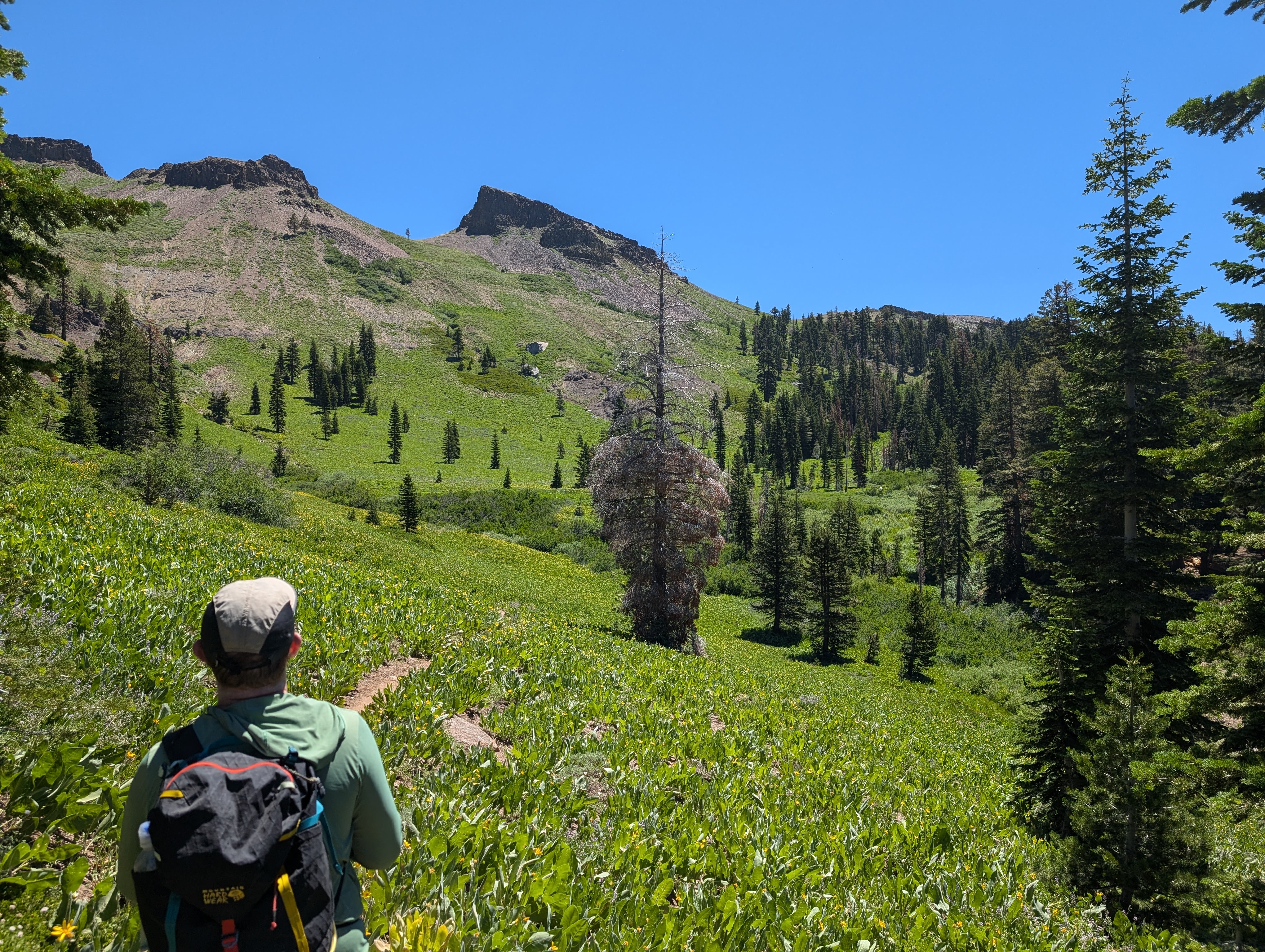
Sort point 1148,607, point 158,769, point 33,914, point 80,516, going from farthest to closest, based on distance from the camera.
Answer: point 1148,607, point 80,516, point 33,914, point 158,769

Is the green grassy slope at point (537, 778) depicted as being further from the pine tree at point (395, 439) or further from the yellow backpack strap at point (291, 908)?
the pine tree at point (395, 439)

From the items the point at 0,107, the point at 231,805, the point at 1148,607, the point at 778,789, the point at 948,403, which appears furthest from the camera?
the point at 948,403

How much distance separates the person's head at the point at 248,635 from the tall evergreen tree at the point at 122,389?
5253 cm

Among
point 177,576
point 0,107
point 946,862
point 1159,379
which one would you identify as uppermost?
point 0,107

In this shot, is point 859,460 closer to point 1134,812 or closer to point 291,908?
point 1134,812

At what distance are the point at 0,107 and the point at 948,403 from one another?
446 feet

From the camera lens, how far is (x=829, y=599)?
3809 cm

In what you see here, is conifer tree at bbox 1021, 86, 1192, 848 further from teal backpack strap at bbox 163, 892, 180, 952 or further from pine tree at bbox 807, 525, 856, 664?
pine tree at bbox 807, 525, 856, 664

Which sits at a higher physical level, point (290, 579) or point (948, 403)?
point (948, 403)

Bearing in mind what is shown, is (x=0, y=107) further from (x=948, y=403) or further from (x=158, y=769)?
(x=948, y=403)

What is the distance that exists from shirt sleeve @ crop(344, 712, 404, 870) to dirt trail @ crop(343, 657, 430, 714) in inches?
189

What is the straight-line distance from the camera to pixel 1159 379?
15.3m

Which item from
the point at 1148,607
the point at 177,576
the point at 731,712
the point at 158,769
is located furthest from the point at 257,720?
the point at 1148,607

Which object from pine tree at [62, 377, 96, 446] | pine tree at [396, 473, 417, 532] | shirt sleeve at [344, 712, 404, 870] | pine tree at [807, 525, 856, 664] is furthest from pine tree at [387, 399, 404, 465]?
shirt sleeve at [344, 712, 404, 870]
